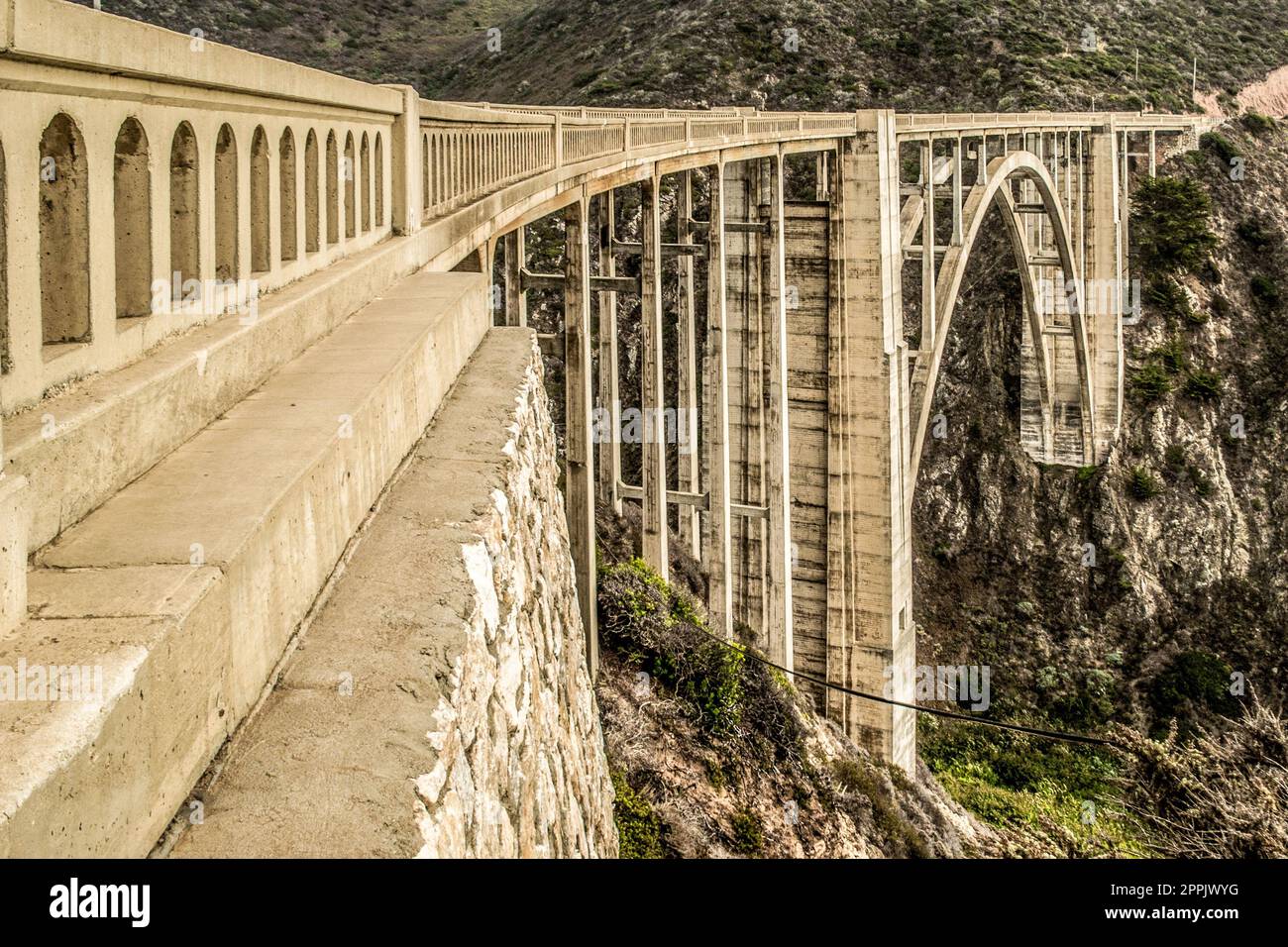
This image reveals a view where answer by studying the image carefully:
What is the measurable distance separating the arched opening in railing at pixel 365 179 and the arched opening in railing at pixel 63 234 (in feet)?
12.1

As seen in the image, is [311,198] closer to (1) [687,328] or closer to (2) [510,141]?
(2) [510,141]

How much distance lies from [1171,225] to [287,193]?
4409 centimetres

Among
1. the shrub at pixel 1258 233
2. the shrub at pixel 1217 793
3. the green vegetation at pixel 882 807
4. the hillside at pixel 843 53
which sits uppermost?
the hillside at pixel 843 53

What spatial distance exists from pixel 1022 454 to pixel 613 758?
32505 mm

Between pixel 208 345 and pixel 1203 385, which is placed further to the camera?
pixel 1203 385

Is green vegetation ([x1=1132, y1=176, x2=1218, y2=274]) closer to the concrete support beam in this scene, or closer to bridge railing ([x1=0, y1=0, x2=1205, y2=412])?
the concrete support beam

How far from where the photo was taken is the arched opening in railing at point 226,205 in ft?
16.5

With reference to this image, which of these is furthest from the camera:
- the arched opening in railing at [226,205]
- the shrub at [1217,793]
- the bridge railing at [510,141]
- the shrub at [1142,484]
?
the shrub at [1142,484]

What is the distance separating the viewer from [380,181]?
7906mm

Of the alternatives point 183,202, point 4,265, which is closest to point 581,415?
point 183,202

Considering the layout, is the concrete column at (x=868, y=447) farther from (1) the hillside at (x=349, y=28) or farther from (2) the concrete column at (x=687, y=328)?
(1) the hillside at (x=349, y=28)

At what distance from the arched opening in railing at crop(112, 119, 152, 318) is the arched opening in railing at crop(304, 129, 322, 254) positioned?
1.89 metres

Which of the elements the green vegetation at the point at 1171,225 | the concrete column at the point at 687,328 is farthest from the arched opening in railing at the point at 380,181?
the green vegetation at the point at 1171,225
